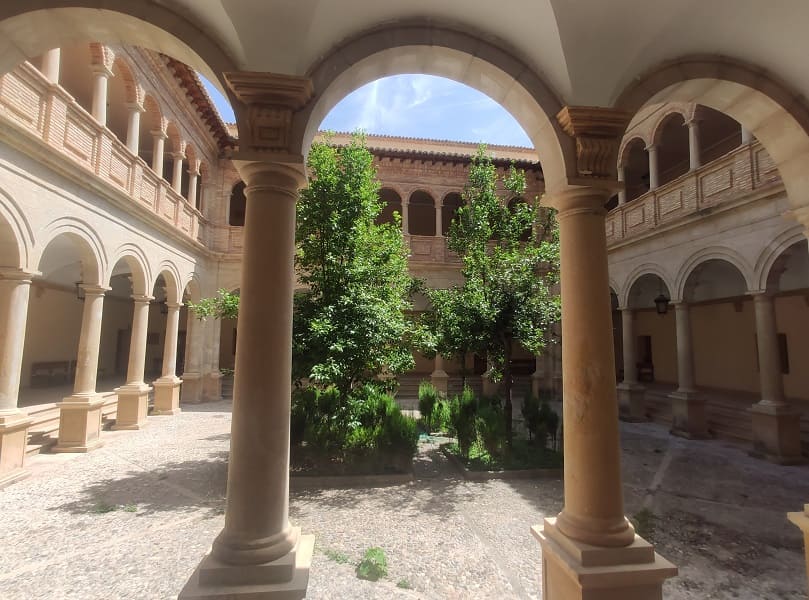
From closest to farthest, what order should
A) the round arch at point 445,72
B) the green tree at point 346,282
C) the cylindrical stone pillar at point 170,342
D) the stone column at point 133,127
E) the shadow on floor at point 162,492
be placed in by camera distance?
the round arch at point 445,72, the shadow on floor at point 162,492, the green tree at point 346,282, the stone column at point 133,127, the cylindrical stone pillar at point 170,342

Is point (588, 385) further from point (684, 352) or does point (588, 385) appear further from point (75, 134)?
point (684, 352)

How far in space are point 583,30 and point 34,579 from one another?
6.47 m

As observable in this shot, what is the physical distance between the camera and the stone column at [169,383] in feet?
38.4

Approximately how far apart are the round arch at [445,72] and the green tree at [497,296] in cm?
467

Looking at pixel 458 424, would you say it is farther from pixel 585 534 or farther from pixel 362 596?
pixel 585 534

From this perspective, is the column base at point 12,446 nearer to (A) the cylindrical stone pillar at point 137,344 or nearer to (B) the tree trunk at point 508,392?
(A) the cylindrical stone pillar at point 137,344

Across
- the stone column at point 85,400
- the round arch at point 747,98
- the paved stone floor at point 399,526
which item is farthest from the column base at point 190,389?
the round arch at point 747,98

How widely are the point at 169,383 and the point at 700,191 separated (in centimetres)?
1468

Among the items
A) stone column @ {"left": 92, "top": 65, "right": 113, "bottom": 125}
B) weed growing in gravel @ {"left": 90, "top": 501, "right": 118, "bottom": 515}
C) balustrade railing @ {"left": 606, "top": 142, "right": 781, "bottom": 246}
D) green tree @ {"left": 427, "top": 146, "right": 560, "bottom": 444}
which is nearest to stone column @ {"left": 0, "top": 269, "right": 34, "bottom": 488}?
weed growing in gravel @ {"left": 90, "top": 501, "right": 118, "bottom": 515}

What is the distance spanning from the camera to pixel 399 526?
4.99m

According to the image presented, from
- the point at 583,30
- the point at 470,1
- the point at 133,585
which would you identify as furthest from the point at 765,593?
the point at 133,585

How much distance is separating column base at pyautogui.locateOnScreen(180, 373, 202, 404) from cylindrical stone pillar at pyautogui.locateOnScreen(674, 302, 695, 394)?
14.0m

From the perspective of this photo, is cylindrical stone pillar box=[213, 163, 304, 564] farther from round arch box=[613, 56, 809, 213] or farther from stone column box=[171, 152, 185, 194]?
stone column box=[171, 152, 185, 194]

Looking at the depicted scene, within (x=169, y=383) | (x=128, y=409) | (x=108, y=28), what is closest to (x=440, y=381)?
(x=169, y=383)
